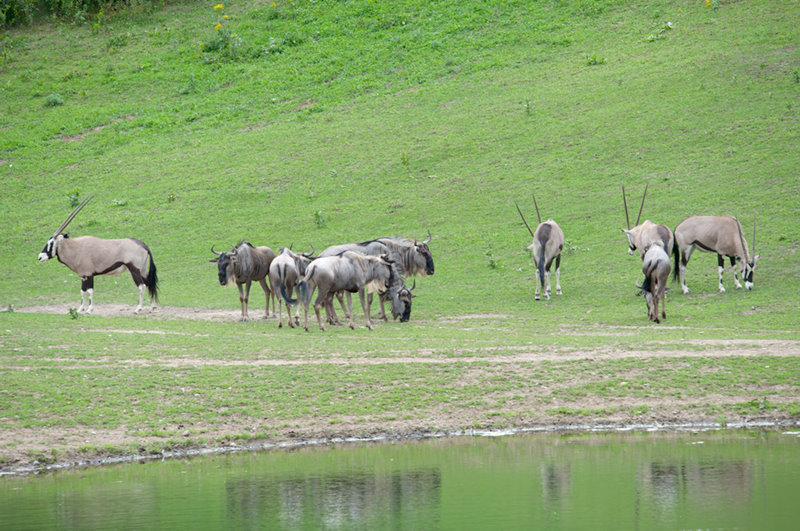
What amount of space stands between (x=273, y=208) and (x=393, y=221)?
5.49 meters

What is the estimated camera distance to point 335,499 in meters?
11.1

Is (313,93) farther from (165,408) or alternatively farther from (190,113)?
(165,408)

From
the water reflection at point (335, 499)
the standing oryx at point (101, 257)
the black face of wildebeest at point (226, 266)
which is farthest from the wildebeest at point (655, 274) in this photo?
the standing oryx at point (101, 257)

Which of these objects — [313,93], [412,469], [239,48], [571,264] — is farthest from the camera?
[239,48]

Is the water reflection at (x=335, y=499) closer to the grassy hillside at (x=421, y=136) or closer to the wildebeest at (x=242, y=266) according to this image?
the wildebeest at (x=242, y=266)

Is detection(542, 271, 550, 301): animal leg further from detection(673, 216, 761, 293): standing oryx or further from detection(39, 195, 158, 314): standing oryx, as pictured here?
detection(39, 195, 158, 314): standing oryx

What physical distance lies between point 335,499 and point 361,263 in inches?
432

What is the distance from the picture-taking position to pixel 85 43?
57.1 meters

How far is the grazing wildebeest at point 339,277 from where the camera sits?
69.3 ft

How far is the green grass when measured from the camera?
52.6 feet

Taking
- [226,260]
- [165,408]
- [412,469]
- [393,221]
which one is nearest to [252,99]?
[393,221]

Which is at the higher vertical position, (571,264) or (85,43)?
(85,43)

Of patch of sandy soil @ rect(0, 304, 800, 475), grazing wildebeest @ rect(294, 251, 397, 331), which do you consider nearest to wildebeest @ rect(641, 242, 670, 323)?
patch of sandy soil @ rect(0, 304, 800, 475)

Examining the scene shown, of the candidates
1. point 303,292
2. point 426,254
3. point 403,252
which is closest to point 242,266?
point 303,292
